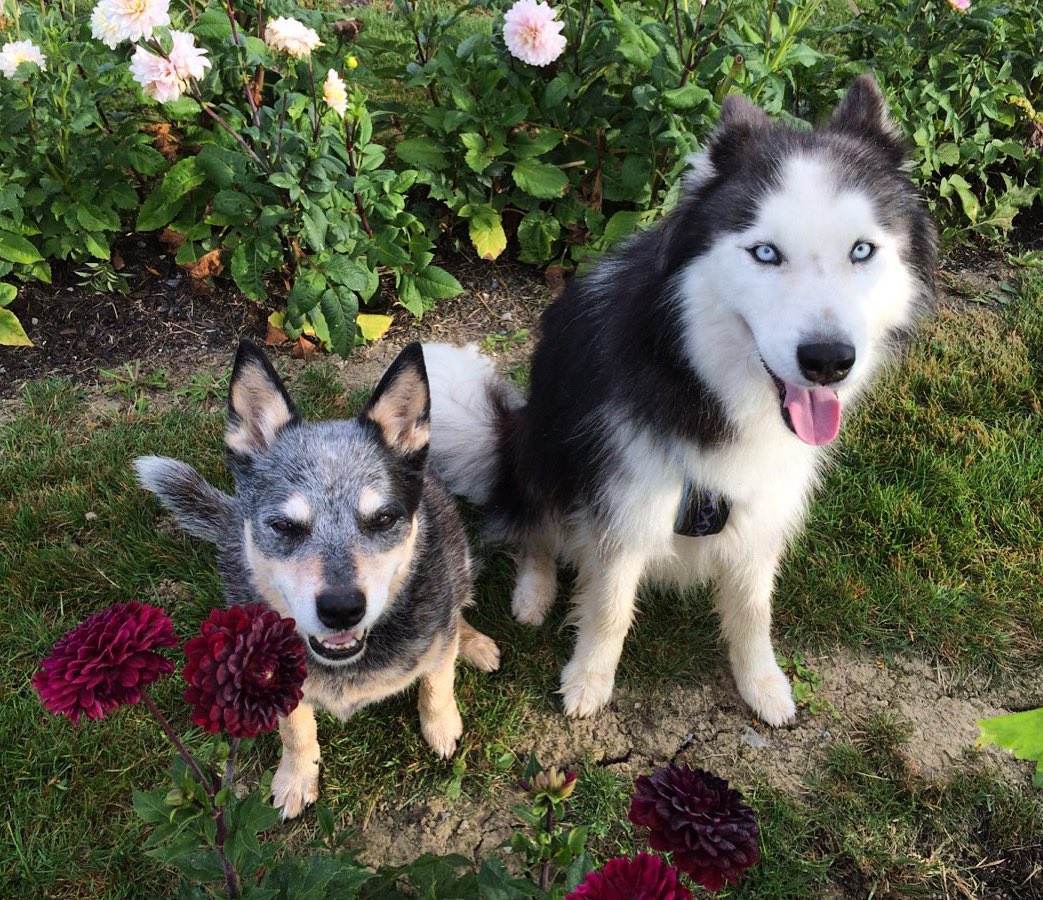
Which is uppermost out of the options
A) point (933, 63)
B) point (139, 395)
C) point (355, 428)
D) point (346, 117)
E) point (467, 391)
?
point (933, 63)

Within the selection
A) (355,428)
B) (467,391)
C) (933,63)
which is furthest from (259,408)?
(933,63)

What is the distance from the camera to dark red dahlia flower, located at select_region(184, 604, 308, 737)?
1.19 m

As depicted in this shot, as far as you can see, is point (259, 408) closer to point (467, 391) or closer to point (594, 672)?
point (467, 391)

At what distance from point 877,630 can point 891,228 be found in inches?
68.6

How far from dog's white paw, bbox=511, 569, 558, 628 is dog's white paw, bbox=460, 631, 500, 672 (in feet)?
0.69

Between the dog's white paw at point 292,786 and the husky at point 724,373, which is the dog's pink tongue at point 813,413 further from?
the dog's white paw at point 292,786

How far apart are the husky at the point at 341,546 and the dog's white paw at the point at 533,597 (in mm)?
542

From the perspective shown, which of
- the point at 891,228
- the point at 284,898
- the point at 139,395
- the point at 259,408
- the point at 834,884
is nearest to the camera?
the point at 284,898

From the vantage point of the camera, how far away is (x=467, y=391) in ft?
10.9

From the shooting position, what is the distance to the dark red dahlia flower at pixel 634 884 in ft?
3.41

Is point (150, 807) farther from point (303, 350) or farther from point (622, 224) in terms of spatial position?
point (622, 224)

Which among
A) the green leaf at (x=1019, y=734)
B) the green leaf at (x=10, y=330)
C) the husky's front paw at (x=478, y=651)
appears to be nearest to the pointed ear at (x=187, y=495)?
the husky's front paw at (x=478, y=651)

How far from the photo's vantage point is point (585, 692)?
2809mm

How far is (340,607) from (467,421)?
59.5 inches
